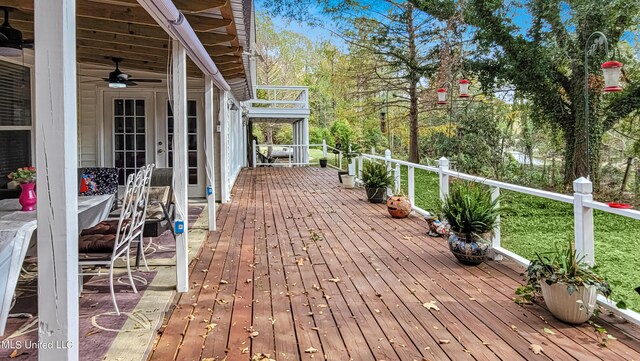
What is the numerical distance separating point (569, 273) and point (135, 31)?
4.22 m

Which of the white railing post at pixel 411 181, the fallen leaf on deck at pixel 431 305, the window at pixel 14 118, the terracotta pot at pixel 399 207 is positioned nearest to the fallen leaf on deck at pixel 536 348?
the fallen leaf on deck at pixel 431 305

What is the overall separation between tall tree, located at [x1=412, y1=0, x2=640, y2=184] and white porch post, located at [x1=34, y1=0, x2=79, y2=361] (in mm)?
10103

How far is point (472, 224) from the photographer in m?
3.85

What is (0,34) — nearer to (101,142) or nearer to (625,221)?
(101,142)

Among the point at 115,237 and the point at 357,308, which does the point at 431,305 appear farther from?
the point at 115,237

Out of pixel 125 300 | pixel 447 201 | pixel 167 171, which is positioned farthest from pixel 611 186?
pixel 125 300

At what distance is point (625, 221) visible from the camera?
25.2 feet

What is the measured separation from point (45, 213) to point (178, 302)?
1.87 m

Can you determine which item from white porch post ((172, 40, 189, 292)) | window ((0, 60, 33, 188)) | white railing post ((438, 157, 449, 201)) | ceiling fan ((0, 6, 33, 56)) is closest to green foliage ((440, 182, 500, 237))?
white railing post ((438, 157, 449, 201))

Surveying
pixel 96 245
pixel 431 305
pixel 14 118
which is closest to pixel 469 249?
pixel 431 305

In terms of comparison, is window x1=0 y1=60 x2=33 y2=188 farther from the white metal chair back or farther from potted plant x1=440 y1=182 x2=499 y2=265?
potted plant x1=440 y1=182 x2=499 y2=265

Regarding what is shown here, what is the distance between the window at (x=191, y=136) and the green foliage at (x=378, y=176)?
130 inches

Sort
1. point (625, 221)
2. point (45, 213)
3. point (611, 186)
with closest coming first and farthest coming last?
point (45, 213) → point (625, 221) → point (611, 186)

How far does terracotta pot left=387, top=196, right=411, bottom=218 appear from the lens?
20.3 feet
